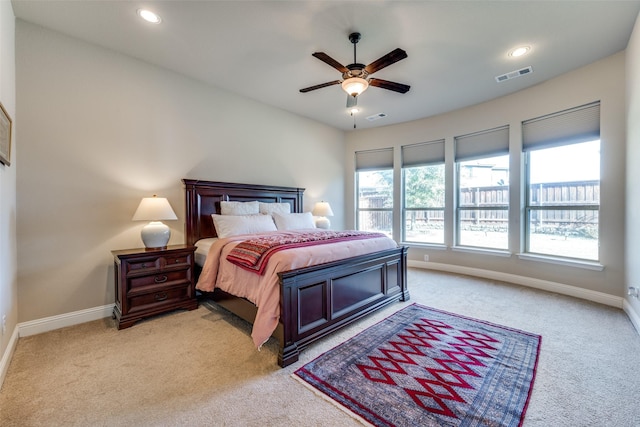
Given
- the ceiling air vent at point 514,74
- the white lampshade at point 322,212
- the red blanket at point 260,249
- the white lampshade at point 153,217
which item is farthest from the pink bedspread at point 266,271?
the ceiling air vent at point 514,74

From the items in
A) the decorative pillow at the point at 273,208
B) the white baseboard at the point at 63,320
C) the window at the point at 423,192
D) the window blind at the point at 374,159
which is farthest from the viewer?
the window blind at the point at 374,159

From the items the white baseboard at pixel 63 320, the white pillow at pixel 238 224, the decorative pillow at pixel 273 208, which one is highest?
the decorative pillow at pixel 273 208

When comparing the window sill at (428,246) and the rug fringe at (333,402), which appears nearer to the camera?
the rug fringe at (333,402)

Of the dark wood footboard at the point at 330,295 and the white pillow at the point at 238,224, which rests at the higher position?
the white pillow at the point at 238,224

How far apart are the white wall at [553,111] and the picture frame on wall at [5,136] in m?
5.29

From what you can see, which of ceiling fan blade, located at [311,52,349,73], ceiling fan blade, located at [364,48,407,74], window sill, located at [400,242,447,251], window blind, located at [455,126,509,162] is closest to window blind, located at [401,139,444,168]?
window blind, located at [455,126,509,162]

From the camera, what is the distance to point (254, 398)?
1692 millimetres

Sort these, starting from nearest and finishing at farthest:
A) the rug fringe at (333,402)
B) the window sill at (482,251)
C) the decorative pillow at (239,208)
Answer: the rug fringe at (333,402)
the decorative pillow at (239,208)
the window sill at (482,251)

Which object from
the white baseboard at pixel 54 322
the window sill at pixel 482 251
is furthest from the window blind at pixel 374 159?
the white baseboard at pixel 54 322

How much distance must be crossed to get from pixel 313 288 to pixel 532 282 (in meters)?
3.61

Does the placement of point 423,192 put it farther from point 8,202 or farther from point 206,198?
point 8,202

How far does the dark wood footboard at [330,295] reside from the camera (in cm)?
208

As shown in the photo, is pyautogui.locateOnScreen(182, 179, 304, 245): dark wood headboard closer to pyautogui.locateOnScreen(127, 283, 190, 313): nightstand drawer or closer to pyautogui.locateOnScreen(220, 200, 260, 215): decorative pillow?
pyautogui.locateOnScreen(220, 200, 260, 215): decorative pillow

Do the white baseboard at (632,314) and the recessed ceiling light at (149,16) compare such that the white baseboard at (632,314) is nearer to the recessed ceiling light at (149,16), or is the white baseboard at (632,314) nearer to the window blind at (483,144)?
the window blind at (483,144)
